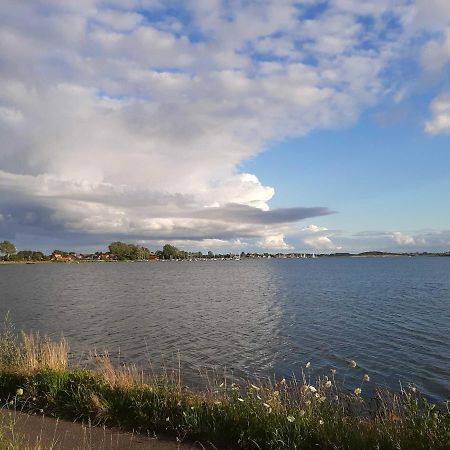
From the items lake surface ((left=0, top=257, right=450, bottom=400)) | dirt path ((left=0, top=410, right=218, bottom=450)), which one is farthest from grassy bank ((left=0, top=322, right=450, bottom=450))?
lake surface ((left=0, top=257, right=450, bottom=400))

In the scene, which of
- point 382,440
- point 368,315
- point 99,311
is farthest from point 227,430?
point 99,311

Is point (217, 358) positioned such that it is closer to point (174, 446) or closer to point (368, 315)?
point (174, 446)

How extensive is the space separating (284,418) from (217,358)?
593 inches

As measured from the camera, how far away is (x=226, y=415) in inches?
345

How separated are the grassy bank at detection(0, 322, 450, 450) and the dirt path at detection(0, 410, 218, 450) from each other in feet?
1.17

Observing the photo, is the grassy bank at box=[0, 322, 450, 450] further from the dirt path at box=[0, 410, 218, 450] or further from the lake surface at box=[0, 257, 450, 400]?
the lake surface at box=[0, 257, 450, 400]

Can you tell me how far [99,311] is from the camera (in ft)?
139

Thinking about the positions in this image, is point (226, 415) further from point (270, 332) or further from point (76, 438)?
point (270, 332)

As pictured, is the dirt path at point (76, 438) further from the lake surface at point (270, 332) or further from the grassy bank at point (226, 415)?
the lake surface at point (270, 332)

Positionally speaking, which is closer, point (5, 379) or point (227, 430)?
point (227, 430)

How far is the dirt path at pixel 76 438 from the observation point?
8039 millimetres

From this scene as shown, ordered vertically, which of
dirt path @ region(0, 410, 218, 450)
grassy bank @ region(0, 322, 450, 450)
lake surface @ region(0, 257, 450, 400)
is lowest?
lake surface @ region(0, 257, 450, 400)

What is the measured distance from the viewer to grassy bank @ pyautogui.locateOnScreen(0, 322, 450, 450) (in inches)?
301

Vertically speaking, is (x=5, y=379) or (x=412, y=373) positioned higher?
(x=5, y=379)
